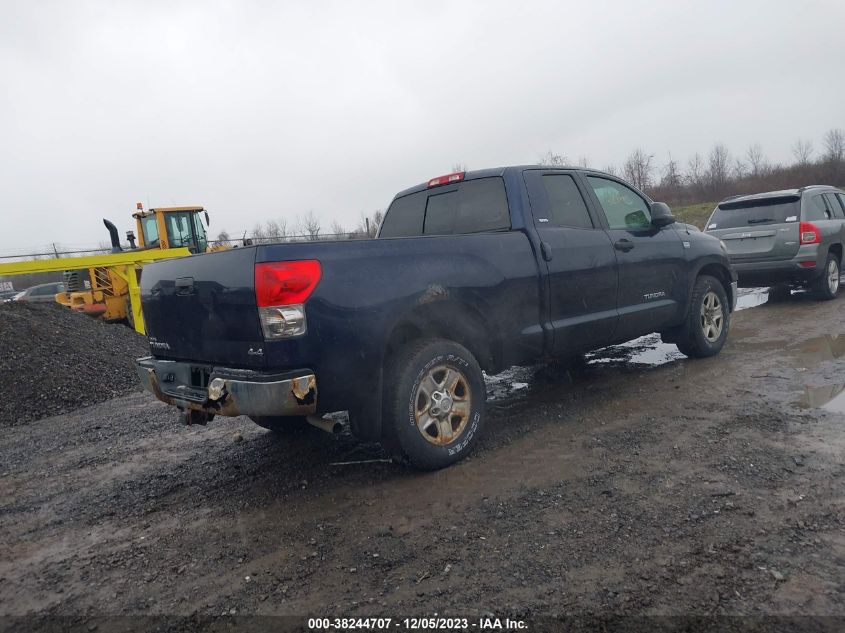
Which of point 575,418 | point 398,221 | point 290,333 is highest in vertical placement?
point 398,221

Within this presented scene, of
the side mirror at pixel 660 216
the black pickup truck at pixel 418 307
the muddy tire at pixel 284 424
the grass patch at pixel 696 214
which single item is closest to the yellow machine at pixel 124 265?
the muddy tire at pixel 284 424

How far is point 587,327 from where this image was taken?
487cm

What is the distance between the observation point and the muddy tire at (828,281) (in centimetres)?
955

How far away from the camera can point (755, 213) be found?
32.1ft

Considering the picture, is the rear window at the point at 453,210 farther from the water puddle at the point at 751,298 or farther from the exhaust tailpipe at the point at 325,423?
the water puddle at the point at 751,298

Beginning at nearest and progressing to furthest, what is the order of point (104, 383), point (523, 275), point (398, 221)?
point (523, 275) → point (398, 221) → point (104, 383)

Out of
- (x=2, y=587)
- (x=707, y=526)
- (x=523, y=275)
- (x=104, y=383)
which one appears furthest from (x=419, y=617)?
(x=104, y=383)

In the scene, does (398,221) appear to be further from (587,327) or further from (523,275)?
(587,327)

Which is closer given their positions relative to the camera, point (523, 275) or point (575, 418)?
point (523, 275)

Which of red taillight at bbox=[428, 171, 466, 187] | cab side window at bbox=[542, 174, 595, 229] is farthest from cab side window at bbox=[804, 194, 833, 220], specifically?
red taillight at bbox=[428, 171, 466, 187]

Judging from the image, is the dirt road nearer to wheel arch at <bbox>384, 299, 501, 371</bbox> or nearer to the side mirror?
wheel arch at <bbox>384, 299, 501, 371</bbox>

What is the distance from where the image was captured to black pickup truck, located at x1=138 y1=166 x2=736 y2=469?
10.9 feet

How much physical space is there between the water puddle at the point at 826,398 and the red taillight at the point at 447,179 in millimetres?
3294

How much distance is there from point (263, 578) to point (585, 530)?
5.23 ft
